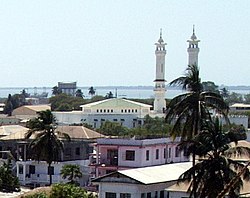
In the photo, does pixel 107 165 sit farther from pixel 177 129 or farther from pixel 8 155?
pixel 177 129

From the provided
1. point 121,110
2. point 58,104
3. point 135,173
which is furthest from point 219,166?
point 58,104

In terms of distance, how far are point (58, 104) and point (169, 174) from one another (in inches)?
4544

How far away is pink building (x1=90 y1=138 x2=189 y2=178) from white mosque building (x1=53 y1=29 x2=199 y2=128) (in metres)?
60.7

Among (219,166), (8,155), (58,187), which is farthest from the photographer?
(8,155)

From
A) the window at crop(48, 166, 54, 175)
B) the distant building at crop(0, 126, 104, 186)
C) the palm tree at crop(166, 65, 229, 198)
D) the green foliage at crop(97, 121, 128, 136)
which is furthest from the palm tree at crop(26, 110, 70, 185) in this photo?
the green foliage at crop(97, 121, 128, 136)

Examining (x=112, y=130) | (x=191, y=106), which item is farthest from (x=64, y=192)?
(x=112, y=130)

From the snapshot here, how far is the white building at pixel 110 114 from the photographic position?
115812 mm

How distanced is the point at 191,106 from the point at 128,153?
69.8ft

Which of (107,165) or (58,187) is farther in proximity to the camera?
(107,165)

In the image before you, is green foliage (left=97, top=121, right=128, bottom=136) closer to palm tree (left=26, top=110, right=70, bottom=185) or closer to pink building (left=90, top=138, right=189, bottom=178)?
palm tree (left=26, top=110, right=70, bottom=185)

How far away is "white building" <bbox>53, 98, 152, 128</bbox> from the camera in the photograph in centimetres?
11581

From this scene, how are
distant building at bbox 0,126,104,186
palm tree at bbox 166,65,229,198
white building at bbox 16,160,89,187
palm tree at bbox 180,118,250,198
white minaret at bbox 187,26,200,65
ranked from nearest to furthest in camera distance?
palm tree at bbox 180,118,250,198 < palm tree at bbox 166,65,229,198 < white building at bbox 16,160,89,187 < distant building at bbox 0,126,104,186 < white minaret at bbox 187,26,200,65

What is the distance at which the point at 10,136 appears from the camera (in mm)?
69500

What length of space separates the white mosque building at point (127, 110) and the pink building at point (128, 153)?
6070cm
